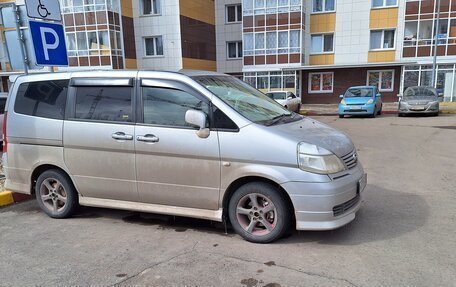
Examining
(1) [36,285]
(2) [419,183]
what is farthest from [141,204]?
(2) [419,183]

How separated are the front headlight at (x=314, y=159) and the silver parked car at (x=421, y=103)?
16958 mm

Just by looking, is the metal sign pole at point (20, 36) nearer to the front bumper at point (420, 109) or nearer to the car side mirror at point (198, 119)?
the car side mirror at point (198, 119)

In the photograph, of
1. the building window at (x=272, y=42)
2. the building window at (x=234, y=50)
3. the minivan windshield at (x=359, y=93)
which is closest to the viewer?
the minivan windshield at (x=359, y=93)

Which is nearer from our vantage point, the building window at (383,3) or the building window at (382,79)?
the building window at (383,3)

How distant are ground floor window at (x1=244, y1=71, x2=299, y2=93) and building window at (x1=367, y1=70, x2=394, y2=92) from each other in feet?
17.8

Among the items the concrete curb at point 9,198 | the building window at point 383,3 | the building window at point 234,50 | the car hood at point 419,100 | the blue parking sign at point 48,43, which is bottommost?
the concrete curb at point 9,198

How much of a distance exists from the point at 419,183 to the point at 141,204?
4.70 metres

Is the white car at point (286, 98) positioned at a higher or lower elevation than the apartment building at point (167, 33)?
lower

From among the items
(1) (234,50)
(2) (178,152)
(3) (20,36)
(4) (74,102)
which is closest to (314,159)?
(2) (178,152)

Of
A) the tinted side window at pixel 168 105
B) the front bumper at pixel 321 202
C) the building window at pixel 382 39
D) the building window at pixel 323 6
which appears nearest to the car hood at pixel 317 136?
the front bumper at pixel 321 202

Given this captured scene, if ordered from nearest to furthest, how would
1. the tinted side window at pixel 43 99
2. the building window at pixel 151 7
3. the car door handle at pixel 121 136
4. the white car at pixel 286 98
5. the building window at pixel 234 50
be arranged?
1. the car door handle at pixel 121 136
2. the tinted side window at pixel 43 99
3. the white car at pixel 286 98
4. the building window at pixel 151 7
5. the building window at pixel 234 50

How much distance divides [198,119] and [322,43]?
26.7 meters

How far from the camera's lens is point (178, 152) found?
4293mm

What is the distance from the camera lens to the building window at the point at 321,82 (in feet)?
94.1
